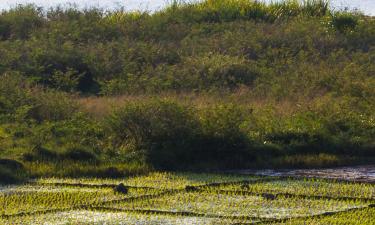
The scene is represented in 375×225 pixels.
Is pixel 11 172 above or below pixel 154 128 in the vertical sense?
below

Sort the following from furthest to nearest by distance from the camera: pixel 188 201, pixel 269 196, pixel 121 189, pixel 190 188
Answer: pixel 190 188, pixel 121 189, pixel 269 196, pixel 188 201

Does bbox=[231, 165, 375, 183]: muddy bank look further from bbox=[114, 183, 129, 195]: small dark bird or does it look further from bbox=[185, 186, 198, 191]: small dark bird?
bbox=[114, 183, 129, 195]: small dark bird

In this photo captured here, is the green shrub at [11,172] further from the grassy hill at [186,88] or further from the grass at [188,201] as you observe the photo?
the grass at [188,201]

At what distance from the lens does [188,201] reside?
11.0 metres

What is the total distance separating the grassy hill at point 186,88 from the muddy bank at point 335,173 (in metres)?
0.47

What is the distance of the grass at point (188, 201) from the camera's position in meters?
9.92

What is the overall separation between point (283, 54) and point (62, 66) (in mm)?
5459

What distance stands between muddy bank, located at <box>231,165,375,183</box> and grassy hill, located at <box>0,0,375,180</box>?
0.47 meters

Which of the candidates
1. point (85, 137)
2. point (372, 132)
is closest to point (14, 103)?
point (85, 137)

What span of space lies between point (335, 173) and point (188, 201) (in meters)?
3.05

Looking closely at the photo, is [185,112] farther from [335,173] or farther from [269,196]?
[269,196]

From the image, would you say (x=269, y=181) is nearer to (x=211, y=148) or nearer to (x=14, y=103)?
(x=211, y=148)

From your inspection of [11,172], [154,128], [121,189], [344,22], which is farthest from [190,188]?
[344,22]

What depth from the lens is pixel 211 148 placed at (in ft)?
48.1
